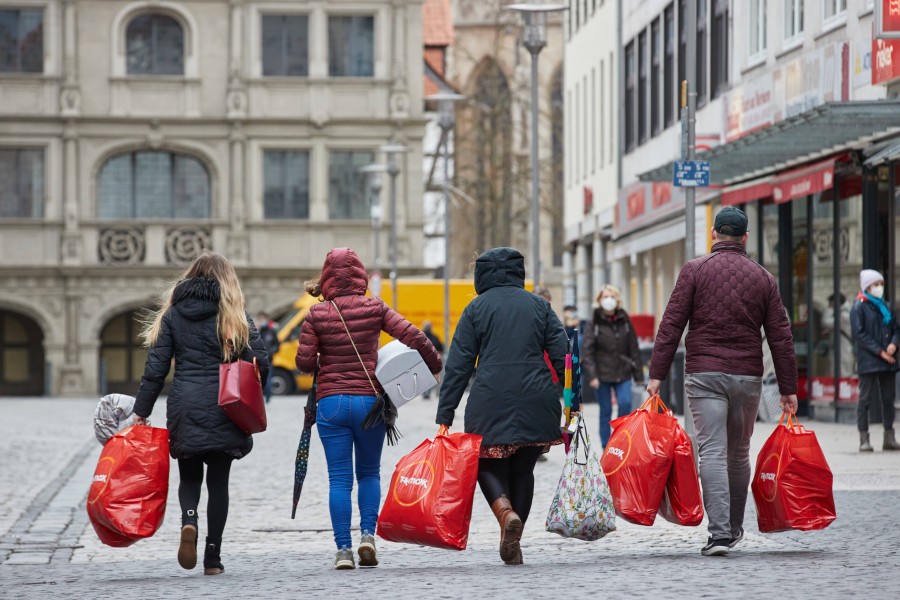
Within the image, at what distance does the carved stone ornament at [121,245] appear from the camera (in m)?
51.2

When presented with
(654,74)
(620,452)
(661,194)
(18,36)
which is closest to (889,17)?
(620,452)

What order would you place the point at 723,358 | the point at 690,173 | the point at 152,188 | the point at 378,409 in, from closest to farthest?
1. the point at 378,409
2. the point at 723,358
3. the point at 690,173
4. the point at 152,188

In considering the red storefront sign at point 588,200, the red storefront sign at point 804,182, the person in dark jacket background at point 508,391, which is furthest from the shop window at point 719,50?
the person in dark jacket background at point 508,391

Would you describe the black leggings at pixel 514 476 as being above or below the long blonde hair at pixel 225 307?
below

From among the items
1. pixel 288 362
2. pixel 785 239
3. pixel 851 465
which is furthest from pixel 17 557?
pixel 288 362

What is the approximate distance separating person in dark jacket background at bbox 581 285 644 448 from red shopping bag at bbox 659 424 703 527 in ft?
23.8

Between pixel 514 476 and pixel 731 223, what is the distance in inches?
70.4

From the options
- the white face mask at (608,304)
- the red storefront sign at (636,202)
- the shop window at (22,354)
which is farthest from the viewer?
the shop window at (22,354)

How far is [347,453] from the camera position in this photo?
10211mm

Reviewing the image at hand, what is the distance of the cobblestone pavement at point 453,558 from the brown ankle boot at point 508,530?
0.37 ft

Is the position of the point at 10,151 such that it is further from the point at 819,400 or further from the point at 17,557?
the point at 17,557

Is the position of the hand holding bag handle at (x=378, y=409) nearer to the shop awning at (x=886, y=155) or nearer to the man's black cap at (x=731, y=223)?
the man's black cap at (x=731, y=223)

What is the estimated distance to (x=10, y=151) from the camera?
51.1 m

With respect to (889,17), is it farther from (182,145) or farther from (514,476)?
(182,145)
